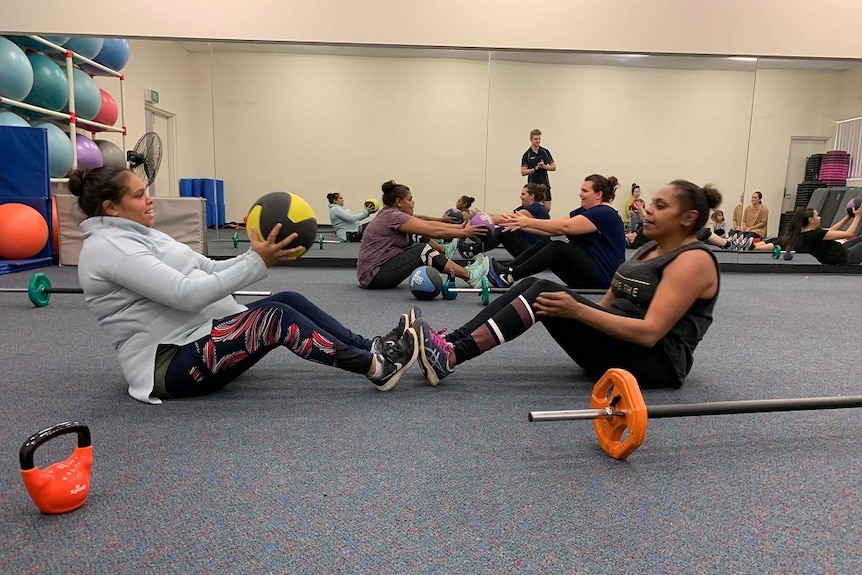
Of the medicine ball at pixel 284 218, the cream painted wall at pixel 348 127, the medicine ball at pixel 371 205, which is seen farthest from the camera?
the medicine ball at pixel 371 205

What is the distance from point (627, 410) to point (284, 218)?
1.20m

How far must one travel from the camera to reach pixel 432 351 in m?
2.17

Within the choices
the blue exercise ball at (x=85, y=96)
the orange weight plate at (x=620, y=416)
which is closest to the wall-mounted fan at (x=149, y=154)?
the blue exercise ball at (x=85, y=96)

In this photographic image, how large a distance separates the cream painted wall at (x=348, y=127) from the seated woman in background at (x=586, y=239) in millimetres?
3599

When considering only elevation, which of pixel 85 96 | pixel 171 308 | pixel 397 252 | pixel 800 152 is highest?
pixel 85 96

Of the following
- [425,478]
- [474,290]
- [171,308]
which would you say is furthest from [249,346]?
[474,290]

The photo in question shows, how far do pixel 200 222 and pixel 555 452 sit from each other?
5143mm

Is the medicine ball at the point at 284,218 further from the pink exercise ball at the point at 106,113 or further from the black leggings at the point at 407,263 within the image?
the pink exercise ball at the point at 106,113

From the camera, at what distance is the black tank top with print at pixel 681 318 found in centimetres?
210

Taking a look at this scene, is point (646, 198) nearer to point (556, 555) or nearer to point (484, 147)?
point (484, 147)

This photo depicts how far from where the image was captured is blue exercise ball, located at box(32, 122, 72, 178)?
18.1 ft

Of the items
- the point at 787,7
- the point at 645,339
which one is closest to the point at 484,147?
the point at 787,7

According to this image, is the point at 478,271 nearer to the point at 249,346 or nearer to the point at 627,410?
the point at 249,346

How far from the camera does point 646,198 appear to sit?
8.48m
